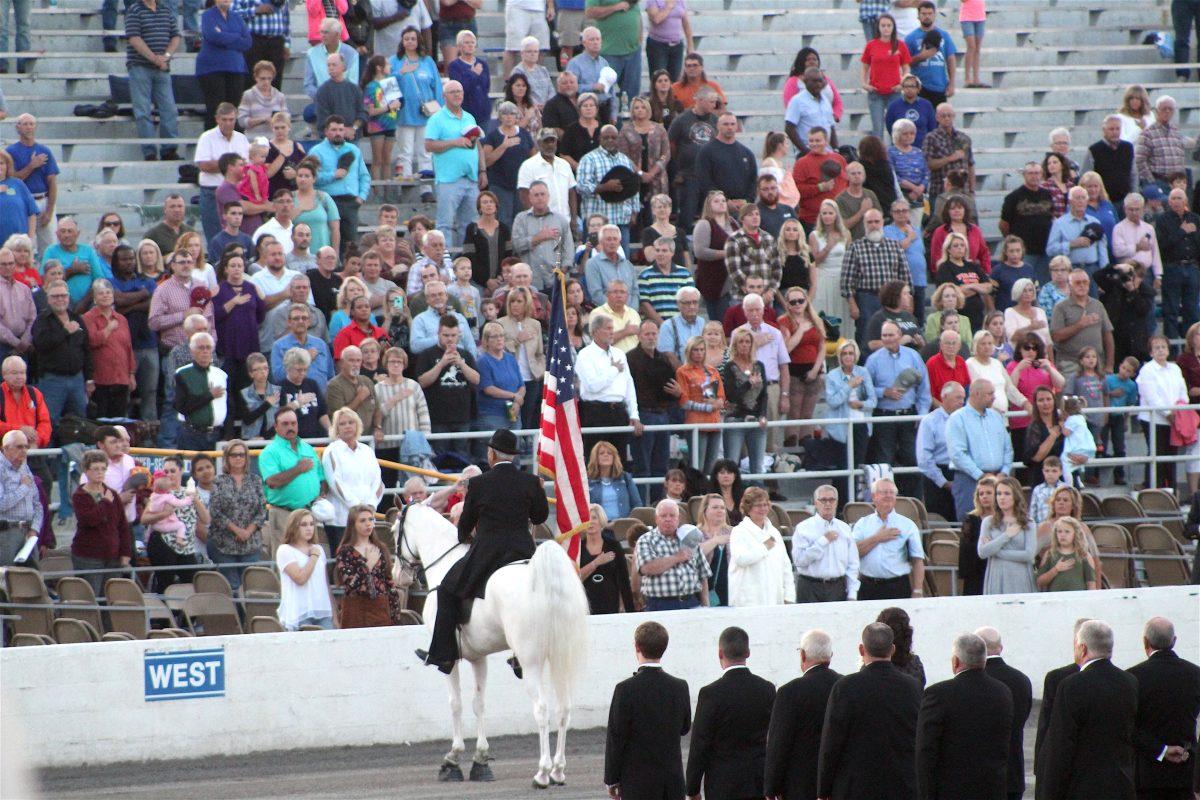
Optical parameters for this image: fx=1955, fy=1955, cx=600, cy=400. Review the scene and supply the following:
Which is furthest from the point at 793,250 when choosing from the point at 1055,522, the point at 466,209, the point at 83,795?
the point at 83,795

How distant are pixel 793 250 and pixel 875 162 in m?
2.35

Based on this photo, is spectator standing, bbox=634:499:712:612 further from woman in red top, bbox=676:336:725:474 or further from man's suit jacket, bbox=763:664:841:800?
man's suit jacket, bbox=763:664:841:800

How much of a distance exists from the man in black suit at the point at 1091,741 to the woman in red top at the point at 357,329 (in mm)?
9247

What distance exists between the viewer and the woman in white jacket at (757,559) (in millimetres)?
15578

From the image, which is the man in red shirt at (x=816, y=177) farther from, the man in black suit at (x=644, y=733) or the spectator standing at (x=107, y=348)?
the man in black suit at (x=644, y=733)

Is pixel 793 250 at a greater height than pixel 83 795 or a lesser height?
greater

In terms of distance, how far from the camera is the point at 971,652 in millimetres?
10219

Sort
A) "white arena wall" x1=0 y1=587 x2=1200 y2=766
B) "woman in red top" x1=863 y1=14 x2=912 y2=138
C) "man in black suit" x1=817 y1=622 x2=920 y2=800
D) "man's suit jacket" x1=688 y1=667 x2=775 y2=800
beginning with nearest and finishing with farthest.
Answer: "man in black suit" x1=817 y1=622 x2=920 y2=800
"man's suit jacket" x1=688 y1=667 x2=775 y2=800
"white arena wall" x1=0 y1=587 x2=1200 y2=766
"woman in red top" x1=863 y1=14 x2=912 y2=138

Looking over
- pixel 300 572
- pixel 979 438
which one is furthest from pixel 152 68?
pixel 979 438

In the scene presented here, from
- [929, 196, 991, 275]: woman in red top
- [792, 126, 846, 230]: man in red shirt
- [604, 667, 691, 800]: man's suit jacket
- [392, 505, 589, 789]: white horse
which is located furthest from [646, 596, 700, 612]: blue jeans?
[792, 126, 846, 230]: man in red shirt

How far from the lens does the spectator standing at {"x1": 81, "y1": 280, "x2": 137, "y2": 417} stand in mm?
17531

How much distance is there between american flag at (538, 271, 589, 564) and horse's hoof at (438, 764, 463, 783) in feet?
6.60

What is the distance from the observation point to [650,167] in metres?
21.3

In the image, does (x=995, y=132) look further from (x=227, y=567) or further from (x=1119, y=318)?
(x=227, y=567)
